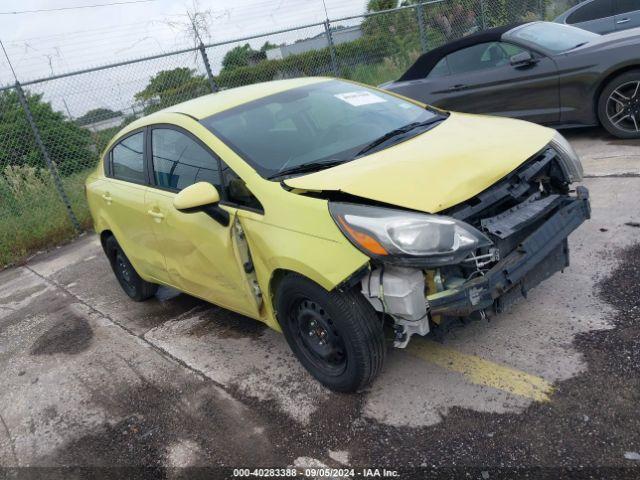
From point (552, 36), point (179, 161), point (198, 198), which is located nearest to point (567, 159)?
point (198, 198)

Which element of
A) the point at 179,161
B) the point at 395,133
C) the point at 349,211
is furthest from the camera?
the point at 179,161

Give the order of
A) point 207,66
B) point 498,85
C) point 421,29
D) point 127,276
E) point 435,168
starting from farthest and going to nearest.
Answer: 1. point 421,29
2. point 207,66
3. point 498,85
4. point 127,276
5. point 435,168

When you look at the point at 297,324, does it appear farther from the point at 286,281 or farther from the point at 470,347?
the point at 470,347

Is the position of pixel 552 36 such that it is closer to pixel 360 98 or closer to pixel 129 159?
pixel 360 98

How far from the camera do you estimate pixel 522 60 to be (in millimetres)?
6398

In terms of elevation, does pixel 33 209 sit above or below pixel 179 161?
below

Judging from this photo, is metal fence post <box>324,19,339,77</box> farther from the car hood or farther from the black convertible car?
the car hood

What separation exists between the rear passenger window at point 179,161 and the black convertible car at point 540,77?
4.27 m

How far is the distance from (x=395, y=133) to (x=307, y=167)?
701mm

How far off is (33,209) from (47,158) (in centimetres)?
93

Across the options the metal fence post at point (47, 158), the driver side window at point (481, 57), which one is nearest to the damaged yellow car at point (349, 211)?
the driver side window at point (481, 57)

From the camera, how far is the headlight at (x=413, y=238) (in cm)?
257

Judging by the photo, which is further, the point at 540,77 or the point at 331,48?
the point at 331,48

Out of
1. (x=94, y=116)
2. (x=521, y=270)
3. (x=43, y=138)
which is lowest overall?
(x=521, y=270)
